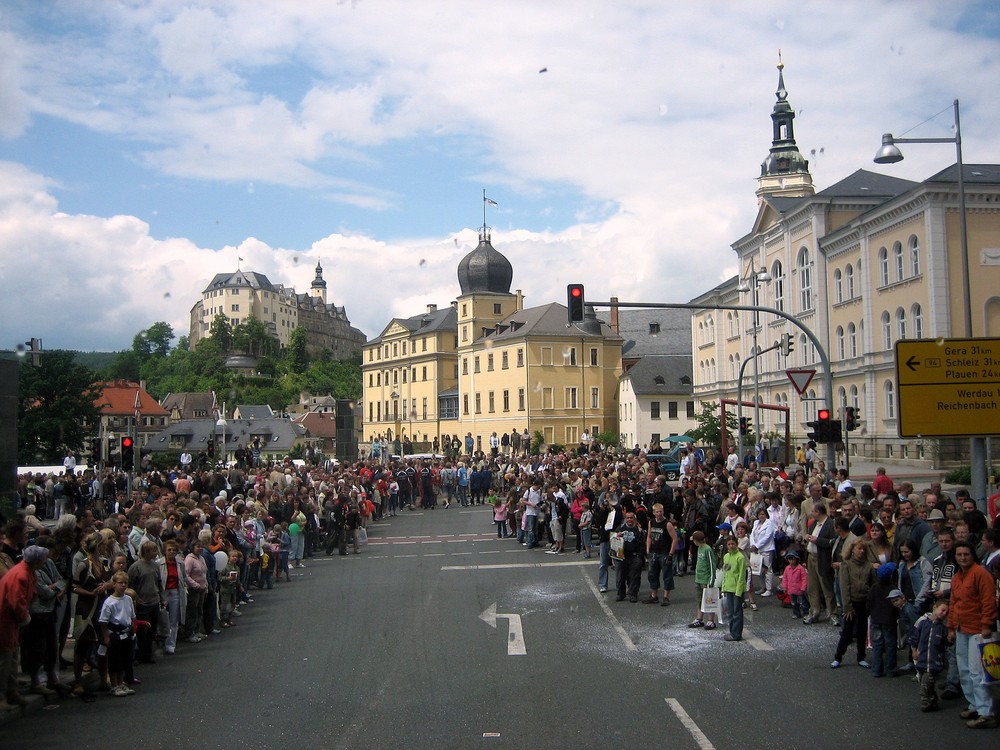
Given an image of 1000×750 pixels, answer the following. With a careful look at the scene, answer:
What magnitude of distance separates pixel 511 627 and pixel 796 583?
4.19m

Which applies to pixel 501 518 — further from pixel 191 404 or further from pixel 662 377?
pixel 191 404

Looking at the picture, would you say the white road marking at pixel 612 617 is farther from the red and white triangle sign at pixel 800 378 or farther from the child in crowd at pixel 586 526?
the red and white triangle sign at pixel 800 378

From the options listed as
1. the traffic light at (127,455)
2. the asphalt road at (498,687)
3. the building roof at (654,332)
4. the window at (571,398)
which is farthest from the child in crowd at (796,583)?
the building roof at (654,332)

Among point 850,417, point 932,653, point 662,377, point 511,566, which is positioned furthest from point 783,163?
point 932,653

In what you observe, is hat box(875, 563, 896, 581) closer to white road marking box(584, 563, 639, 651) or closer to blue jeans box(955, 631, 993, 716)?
blue jeans box(955, 631, 993, 716)

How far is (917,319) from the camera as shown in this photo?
43.9 m

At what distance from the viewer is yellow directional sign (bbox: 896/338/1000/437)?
13156 mm

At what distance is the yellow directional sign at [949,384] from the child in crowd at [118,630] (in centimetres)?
1000

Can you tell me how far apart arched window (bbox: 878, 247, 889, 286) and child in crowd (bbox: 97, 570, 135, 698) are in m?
42.8

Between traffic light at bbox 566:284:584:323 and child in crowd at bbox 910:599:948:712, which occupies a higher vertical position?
traffic light at bbox 566:284:584:323

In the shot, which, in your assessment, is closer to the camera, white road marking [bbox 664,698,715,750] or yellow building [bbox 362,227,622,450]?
white road marking [bbox 664,698,715,750]

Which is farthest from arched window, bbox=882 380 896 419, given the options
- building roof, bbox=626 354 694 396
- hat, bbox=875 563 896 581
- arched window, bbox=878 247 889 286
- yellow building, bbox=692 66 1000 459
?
hat, bbox=875 563 896 581

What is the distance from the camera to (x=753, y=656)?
38.8 ft

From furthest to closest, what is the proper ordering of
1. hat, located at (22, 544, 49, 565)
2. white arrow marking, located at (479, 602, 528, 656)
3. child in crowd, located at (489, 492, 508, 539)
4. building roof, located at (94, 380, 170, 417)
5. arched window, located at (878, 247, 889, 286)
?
1. building roof, located at (94, 380, 170, 417)
2. arched window, located at (878, 247, 889, 286)
3. child in crowd, located at (489, 492, 508, 539)
4. white arrow marking, located at (479, 602, 528, 656)
5. hat, located at (22, 544, 49, 565)
